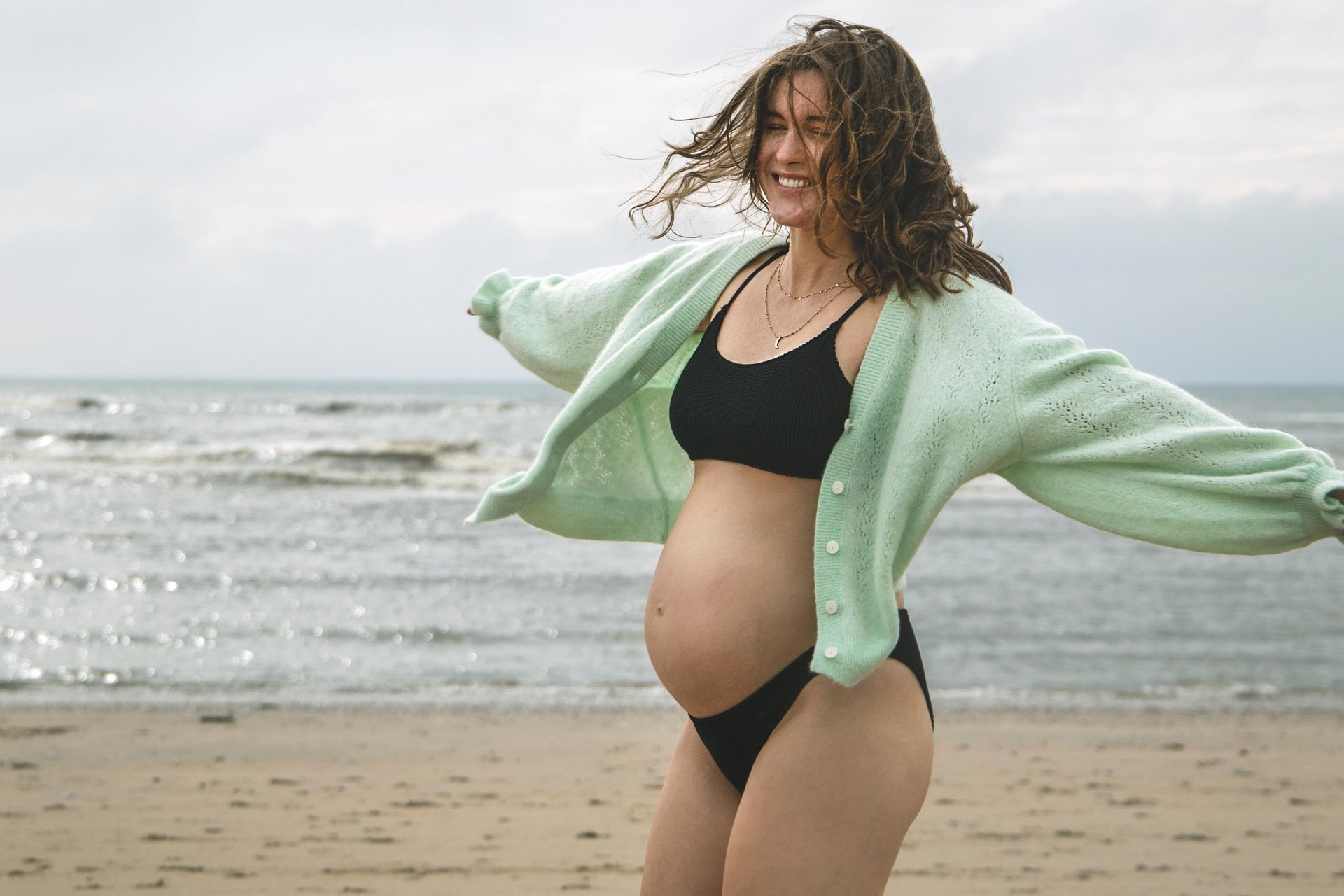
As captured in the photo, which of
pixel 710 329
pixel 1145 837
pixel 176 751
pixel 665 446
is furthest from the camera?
pixel 176 751

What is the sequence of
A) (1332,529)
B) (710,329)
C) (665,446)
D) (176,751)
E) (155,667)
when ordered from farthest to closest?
(155,667), (176,751), (665,446), (710,329), (1332,529)

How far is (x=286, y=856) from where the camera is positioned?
4.84m

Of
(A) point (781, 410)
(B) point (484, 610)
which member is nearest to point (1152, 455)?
(A) point (781, 410)

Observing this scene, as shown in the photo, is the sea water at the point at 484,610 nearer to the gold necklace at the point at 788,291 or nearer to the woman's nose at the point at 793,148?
the gold necklace at the point at 788,291

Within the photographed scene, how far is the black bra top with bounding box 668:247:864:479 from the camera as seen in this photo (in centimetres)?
202

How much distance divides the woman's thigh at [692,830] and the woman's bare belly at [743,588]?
5.3 inches

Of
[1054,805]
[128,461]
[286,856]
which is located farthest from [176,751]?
[128,461]

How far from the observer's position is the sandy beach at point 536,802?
4.77 metres

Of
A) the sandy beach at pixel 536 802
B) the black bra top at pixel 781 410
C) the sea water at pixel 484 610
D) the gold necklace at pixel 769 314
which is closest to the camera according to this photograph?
the black bra top at pixel 781 410

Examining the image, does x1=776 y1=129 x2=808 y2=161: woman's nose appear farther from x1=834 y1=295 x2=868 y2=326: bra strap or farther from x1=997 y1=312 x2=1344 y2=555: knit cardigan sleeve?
x1=997 y1=312 x2=1344 y2=555: knit cardigan sleeve

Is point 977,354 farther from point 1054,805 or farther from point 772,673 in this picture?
point 1054,805

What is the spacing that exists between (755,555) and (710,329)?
456mm

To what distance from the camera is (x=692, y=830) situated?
7.23ft

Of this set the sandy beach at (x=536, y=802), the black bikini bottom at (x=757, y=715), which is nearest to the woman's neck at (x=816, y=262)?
the black bikini bottom at (x=757, y=715)
